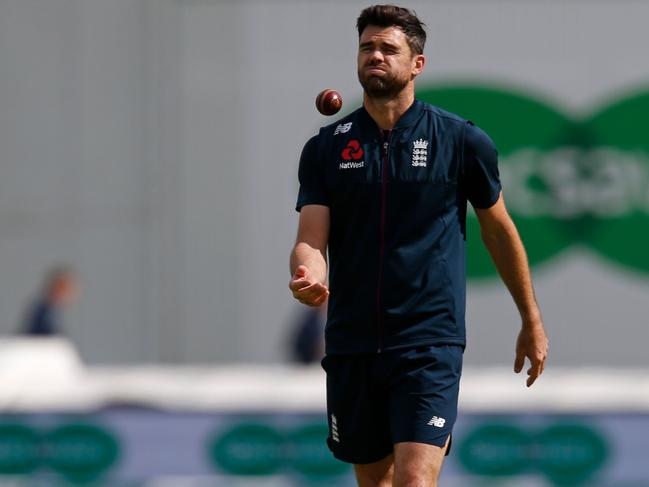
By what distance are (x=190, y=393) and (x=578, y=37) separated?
26.8 ft

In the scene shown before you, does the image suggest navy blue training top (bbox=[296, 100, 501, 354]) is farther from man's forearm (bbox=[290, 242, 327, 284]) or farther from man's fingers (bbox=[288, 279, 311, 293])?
man's fingers (bbox=[288, 279, 311, 293])

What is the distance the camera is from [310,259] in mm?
4875

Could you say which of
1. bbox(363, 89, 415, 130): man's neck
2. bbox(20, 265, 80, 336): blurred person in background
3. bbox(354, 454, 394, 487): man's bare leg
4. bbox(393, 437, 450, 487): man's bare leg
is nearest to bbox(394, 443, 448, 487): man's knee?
bbox(393, 437, 450, 487): man's bare leg

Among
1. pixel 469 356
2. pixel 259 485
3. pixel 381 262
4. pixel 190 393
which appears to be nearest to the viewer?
pixel 381 262

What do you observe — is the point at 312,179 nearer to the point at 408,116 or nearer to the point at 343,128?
the point at 343,128

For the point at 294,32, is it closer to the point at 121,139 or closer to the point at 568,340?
the point at 121,139

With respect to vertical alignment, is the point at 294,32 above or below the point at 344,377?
above

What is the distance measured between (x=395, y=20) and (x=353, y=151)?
442 millimetres

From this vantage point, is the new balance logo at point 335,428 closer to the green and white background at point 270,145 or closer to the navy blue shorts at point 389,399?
the navy blue shorts at point 389,399

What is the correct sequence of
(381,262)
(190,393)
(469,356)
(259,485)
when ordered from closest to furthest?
(381,262) → (259,485) → (190,393) → (469,356)

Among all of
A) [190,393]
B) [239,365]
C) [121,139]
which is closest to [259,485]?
[190,393]

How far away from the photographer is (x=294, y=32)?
677 inches

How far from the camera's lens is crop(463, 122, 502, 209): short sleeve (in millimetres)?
5012

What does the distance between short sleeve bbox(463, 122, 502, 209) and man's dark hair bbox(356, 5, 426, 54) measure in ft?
1.11
